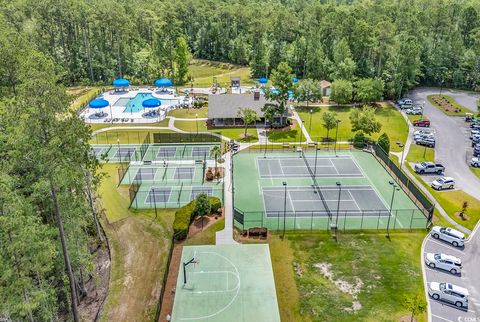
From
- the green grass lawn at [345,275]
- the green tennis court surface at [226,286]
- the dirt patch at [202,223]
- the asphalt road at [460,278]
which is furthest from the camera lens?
the dirt patch at [202,223]

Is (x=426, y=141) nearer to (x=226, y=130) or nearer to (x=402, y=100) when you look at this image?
(x=402, y=100)

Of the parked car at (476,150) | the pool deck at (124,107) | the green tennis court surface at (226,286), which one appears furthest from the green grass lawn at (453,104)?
the green tennis court surface at (226,286)

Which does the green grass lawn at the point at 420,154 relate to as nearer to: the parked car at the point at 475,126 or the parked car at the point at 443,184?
the parked car at the point at 443,184

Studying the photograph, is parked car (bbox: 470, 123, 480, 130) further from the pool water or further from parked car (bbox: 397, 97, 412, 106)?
the pool water

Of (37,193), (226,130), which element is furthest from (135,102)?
(37,193)

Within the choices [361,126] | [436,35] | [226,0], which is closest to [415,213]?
[361,126]

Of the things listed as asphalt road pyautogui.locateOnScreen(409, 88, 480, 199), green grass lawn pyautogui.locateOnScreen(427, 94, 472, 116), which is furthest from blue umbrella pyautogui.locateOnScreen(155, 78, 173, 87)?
green grass lawn pyautogui.locateOnScreen(427, 94, 472, 116)
